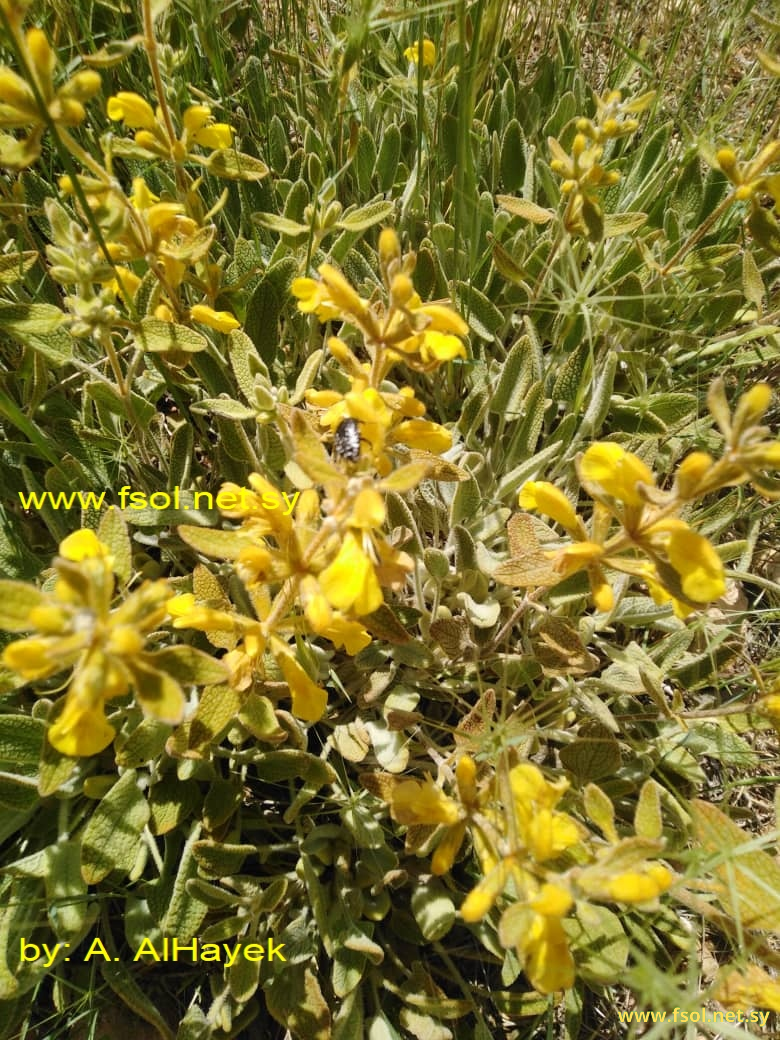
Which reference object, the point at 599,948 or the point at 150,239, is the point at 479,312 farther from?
the point at 599,948

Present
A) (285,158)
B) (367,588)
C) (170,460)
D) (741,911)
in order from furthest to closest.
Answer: (285,158), (170,460), (741,911), (367,588)

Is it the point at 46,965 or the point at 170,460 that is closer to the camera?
the point at 46,965

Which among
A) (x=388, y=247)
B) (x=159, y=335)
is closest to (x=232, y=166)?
(x=159, y=335)

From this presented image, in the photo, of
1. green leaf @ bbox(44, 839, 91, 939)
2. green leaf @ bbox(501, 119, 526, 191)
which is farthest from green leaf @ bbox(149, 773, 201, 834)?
green leaf @ bbox(501, 119, 526, 191)

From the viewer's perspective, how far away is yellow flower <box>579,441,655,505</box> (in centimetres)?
131

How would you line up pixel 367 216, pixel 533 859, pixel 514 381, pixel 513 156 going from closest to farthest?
1. pixel 533 859
2. pixel 367 216
3. pixel 514 381
4. pixel 513 156

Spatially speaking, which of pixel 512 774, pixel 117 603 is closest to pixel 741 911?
pixel 512 774

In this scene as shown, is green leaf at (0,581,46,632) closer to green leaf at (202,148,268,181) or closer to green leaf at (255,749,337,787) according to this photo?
green leaf at (255,749,337,787)

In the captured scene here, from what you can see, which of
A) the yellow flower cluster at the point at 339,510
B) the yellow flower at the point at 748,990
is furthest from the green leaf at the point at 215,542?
the yellow flower at the point at 748,990

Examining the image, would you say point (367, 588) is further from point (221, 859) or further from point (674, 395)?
point (674, 395)

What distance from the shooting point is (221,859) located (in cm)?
187

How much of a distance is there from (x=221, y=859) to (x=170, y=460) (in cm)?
105

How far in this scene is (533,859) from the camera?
1321mm

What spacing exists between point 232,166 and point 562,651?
1.50 meters
